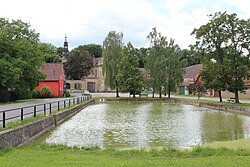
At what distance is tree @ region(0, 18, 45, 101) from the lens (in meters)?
36.7

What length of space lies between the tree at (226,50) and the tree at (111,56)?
21.4 meters

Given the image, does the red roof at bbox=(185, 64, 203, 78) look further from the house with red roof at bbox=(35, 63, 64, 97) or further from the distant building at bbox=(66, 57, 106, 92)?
the house with red roof at bbox=(35, 63, 64, 97)

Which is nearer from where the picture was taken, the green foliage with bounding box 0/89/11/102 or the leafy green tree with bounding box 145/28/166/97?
the green foliage with bounding box 0/89/11/102

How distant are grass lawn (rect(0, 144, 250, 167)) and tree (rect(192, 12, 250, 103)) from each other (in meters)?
28.1

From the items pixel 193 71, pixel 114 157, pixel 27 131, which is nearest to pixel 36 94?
pixel 27 131

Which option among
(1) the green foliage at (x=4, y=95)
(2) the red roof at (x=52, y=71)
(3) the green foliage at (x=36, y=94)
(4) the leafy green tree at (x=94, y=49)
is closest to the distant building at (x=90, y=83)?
(4) the leafy green tree at (x=94, y=49)

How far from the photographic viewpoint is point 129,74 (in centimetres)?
5809

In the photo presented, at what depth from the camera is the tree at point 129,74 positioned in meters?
57.3

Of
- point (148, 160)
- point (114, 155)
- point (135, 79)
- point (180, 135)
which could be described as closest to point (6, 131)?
point (114, 155)

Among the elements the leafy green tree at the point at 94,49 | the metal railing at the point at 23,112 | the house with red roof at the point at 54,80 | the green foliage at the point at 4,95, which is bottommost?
the metal railing at the point at 23,112

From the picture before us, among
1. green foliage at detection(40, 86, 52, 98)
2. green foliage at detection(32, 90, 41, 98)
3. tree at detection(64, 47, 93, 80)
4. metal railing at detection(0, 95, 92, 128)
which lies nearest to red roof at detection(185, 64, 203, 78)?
tree at detection(64, 47, 93, 80)

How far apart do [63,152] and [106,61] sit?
49.3 meters

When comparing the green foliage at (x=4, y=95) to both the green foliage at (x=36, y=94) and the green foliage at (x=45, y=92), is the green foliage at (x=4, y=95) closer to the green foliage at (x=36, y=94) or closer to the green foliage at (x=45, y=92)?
the green foliage at (x=36, y=94)

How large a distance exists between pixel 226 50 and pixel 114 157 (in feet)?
105
